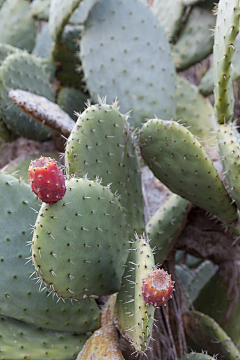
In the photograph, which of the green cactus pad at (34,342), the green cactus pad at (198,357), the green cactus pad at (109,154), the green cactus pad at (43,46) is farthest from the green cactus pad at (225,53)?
the green cactus pad at (43,46)

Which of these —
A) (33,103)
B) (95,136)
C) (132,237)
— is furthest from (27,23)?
(132,237)

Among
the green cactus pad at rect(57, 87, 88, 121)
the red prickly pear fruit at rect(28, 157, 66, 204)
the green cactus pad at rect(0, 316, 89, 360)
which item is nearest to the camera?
the red prickly pear fruit at rect(28, 157, 66, 204)

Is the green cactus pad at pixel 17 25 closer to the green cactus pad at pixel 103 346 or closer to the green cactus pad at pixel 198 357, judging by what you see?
the green cactus pad at pixel 103 346

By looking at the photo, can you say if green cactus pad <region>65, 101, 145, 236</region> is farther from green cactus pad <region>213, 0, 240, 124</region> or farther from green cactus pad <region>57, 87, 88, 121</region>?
green cactus pad <region>57, 87, 88, 121</region>

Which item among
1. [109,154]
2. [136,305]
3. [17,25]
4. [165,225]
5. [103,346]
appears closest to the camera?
[136,305]

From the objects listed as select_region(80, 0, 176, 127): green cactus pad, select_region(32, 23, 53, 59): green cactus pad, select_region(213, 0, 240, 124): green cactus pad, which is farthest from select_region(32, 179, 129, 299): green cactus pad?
select_region(32, 23, 53, 59): green cactus pad

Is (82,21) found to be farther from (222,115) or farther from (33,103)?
(222,115)

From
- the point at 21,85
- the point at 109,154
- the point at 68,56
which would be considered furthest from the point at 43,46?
the point at 109,154

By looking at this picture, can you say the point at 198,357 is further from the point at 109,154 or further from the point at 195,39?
the point at 195,39
